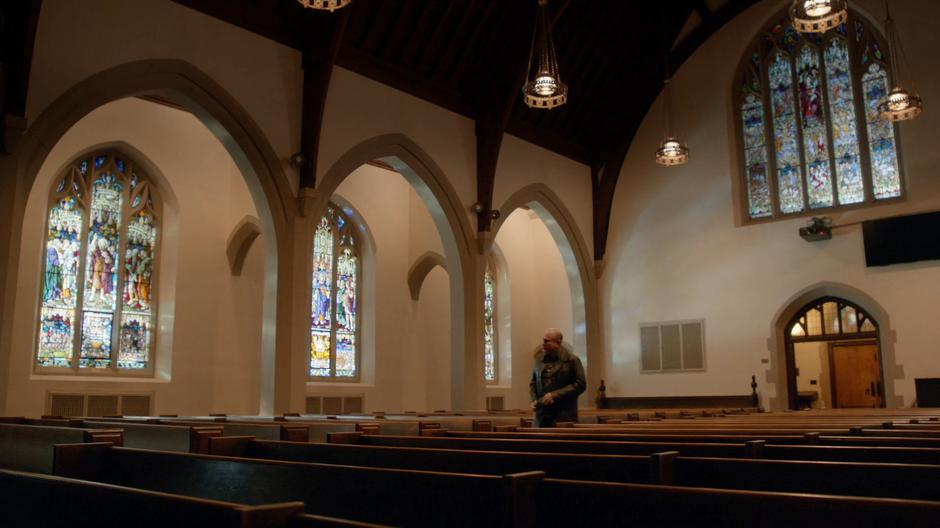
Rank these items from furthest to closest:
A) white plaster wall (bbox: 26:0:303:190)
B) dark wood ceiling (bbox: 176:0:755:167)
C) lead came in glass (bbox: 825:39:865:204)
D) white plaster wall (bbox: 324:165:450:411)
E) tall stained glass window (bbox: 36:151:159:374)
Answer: white plaster wall (bbox: 324:165:450:411), lead came in glass (bbox: 825:39:865:204), tall stained glass window (bbox: 36:151:159:374), dark wood ceiling (bbox: 176:0:755:167), white plaster wall (bbox: 26:0:303:190)

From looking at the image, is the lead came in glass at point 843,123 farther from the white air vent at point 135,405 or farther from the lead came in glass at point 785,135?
the white air vent at point 135,405

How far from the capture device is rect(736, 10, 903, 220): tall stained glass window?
12680 mm

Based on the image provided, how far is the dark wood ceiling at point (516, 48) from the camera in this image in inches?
423

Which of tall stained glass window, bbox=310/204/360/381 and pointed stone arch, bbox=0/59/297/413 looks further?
tall stained glass window, bbox=310/204/360/381

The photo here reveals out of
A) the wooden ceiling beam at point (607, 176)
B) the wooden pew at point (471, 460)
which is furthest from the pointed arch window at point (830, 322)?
the wooden pew at point (471, 460)

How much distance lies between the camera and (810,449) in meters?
2.62

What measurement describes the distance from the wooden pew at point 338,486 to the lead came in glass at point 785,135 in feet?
41.7

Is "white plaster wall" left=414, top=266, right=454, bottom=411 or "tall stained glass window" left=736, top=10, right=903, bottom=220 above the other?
"tall stained glass window" left=736, top=10, right=903, bottom=220

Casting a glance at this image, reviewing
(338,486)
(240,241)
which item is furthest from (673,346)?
(338,486)

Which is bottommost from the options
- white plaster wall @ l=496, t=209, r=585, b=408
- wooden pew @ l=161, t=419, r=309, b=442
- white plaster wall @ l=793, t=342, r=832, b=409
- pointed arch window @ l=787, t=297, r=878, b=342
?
wooden pew @ l=161, t=419, r=309, b=442

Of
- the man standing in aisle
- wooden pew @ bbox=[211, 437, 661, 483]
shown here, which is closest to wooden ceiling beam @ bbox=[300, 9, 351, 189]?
the man standing in aisle

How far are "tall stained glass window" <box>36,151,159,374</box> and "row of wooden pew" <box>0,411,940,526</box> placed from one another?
933 cm

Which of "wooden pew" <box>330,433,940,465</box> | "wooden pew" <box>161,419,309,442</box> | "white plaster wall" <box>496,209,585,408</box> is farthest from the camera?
"white plaster wall" <box>496,209,585,408</box>

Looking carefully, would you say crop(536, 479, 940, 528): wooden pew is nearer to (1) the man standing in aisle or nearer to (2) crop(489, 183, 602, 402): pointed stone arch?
(1) the man standing in aisle
